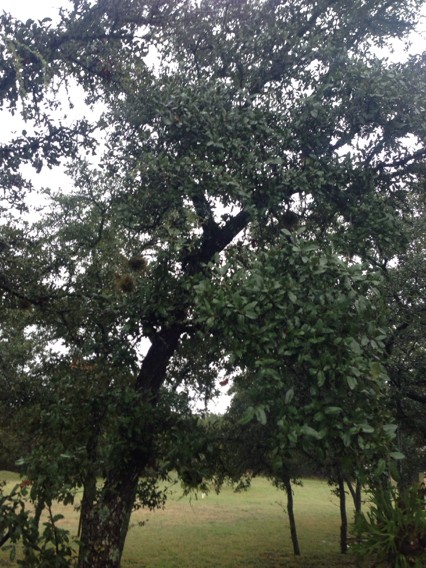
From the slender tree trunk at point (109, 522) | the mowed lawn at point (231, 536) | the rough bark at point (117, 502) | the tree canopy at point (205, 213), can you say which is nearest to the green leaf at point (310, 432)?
the tree canopy at point (205, 213)

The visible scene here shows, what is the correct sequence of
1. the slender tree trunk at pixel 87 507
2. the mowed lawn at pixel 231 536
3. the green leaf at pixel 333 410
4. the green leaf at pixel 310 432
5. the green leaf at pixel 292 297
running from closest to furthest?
the green leaf at pixel 310 432 → the green leaf at pixel 333 410 → the green leaf at pixel 292 297 → the slender tree trunk at pixel 87 507 → the mowed lawn at pixel 231 536

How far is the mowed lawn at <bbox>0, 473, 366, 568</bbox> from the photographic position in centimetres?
1598

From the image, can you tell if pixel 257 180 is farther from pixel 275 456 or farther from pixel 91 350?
pixel 275 456

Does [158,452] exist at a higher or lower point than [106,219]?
lower

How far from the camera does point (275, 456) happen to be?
14.0 feet

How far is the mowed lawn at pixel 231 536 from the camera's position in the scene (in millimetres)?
15984

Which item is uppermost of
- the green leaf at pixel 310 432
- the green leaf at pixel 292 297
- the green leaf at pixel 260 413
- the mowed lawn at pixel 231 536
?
the green leaf at pixel 292 297

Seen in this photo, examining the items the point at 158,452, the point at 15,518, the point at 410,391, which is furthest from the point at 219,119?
the point at 410,391

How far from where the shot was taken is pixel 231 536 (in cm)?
2156

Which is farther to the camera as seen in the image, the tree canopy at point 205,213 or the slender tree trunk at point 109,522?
the slender tree trunk at point 109,522

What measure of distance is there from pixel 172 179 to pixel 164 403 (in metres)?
2.81

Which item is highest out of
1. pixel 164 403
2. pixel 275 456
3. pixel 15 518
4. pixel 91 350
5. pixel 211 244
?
pixel 211 244

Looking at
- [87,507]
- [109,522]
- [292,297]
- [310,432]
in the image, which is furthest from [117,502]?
[292,297]

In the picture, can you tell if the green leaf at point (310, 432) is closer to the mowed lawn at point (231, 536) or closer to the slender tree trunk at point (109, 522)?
the slender tree trunk at point (109, 522)
